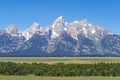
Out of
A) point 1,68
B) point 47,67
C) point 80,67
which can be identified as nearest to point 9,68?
point 1,68

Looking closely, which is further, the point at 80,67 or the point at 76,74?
the point at 80,67

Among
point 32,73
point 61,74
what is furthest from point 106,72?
point 32,73

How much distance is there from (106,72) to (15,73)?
97.8 ft

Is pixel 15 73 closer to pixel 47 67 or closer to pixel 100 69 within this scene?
pixel 47 67

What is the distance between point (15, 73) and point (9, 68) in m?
6.01

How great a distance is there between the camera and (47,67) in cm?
14138

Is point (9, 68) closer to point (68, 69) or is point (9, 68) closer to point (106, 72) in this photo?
point (68, 69)

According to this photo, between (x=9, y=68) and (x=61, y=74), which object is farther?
(x=9, y=68)

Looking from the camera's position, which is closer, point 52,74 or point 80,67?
point 52,74

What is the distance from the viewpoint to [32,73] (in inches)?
5330

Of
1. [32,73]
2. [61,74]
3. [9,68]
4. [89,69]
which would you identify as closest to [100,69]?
[89,69]

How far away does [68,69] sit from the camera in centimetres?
13625

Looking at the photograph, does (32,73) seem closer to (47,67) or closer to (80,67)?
(47,67)

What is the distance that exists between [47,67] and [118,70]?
24.4m
